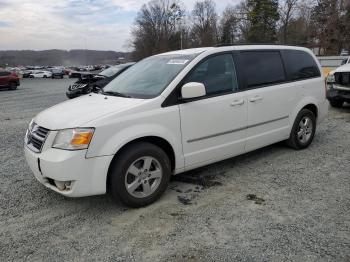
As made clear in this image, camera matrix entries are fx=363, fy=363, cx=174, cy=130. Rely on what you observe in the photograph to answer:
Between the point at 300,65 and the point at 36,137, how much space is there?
14.0 ft

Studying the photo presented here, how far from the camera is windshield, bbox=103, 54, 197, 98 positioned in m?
4.39

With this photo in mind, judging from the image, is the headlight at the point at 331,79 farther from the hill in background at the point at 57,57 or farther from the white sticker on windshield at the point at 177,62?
the hill in background at the point at 57,57

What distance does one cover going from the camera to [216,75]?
4.74 m

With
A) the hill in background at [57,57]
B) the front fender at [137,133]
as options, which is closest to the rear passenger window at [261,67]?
the front fender at [137,133]

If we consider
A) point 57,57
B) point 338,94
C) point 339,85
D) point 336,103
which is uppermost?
point 57,57

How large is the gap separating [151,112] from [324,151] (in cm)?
348

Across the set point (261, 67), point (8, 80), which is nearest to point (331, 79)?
point (261, 67)

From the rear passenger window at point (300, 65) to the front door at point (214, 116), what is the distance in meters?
1.36

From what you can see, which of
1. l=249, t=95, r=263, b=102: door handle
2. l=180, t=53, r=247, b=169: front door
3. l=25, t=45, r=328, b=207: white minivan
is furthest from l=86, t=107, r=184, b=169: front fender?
l=249, t=95, r=263, b=102: door handle

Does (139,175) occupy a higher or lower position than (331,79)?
lower

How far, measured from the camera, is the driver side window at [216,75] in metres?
4.55

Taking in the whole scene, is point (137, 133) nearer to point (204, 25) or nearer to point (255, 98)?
point (255, 98)

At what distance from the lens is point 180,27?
84875mm

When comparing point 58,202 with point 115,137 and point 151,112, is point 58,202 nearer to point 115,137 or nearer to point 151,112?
point 115,137
